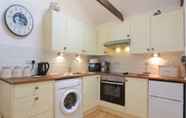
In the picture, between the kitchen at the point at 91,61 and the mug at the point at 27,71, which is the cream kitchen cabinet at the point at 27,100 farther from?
the mug at the point at 27,71

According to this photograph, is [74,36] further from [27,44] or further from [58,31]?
[27,44]

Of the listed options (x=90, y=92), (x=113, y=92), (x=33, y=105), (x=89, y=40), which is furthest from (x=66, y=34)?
(x=113, y=92)

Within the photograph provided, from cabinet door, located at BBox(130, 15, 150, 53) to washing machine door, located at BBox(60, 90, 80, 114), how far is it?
60.0 inches

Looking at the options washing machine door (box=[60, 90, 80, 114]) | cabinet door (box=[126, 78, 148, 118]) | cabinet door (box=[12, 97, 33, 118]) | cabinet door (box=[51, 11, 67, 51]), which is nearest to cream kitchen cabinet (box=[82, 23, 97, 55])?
cabinet door (box=[51, 11, 67, 51])

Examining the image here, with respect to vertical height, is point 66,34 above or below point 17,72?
above

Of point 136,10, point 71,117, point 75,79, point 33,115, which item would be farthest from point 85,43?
point 33,115

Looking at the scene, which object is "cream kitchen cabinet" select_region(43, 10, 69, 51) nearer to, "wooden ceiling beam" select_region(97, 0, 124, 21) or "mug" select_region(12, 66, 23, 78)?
"mug" select_region(12, 66, 23, 78)

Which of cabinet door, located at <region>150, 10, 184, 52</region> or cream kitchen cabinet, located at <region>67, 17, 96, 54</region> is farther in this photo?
cream kitchen cabinet, located at <region>67, 17, 96, 54</region>

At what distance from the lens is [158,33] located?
2.59 metres

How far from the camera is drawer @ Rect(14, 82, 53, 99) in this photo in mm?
1751

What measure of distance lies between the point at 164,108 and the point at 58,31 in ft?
7.75

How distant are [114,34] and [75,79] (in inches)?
57.6

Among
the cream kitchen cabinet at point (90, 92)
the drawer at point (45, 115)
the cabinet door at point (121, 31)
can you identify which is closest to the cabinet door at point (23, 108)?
the drawer at point (45, 115)

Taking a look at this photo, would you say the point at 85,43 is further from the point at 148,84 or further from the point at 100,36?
the point at 148,84
